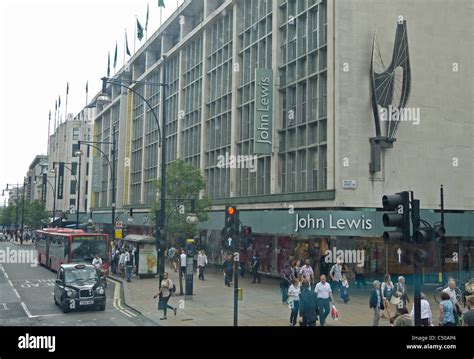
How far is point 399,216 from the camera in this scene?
9.91m

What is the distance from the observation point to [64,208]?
332 ft

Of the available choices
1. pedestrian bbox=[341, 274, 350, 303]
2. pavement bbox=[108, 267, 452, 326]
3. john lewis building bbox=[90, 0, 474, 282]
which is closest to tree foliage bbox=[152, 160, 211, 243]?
pavement bbox=[108, 267, 452, 326]

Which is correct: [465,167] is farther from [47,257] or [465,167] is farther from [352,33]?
[47,257]

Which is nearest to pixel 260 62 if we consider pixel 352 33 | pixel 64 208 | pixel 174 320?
pixel 352 33

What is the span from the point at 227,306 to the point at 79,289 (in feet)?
18.7

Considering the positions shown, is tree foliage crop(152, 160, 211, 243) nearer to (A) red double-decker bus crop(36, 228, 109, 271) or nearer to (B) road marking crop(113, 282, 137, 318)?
(A) red double-decker bus crop(36, 228, 109, 271)

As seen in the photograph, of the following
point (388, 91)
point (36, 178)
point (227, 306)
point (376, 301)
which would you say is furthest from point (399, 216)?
point (36, 178)

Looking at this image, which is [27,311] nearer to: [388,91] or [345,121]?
[345,121]

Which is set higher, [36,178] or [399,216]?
[36,178]

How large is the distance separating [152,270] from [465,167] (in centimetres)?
1903

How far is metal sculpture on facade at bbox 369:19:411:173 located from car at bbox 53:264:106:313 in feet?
46.5

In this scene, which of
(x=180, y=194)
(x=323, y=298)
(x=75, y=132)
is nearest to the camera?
(x=323, y=298)

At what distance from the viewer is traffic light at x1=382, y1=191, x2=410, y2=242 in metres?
9.86

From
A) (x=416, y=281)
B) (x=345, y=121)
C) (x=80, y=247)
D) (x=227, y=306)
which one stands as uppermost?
(x=345, y=121)
